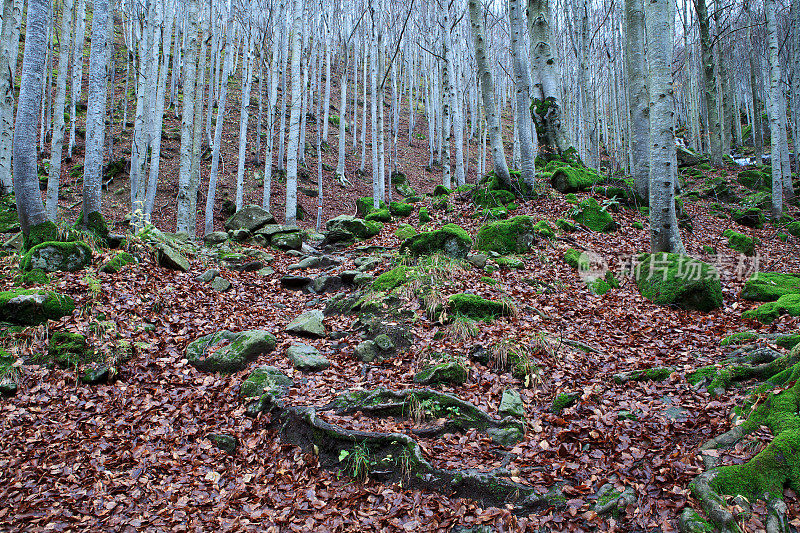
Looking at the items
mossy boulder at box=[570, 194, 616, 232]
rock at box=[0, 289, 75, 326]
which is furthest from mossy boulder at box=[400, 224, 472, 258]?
rock at box=[0, 289, 75, 326]

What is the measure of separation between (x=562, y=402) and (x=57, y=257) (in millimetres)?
7197

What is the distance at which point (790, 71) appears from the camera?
58.9ft

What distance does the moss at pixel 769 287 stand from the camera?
6184mm

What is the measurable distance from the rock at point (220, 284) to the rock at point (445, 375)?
4.30m

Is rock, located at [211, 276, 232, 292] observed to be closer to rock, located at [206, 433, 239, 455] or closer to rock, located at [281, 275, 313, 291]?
rock, located at [281, 275, 313, 291]

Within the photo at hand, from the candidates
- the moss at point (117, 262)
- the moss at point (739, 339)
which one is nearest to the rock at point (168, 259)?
the moss at point (117, 262)

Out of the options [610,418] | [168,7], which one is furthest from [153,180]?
[610,418]

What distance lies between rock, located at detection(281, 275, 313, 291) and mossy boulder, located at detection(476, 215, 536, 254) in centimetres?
354

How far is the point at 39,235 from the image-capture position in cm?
643

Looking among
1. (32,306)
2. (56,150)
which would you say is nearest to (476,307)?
(32,306)

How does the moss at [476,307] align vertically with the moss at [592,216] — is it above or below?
below

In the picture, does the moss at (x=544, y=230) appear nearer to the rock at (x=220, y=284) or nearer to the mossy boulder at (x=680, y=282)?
the mossy boulder at (x=680, y=282)

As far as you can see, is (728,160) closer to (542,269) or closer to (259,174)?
(542,269)

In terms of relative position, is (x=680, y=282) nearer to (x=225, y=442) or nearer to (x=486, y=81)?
(x=225, y=442)
